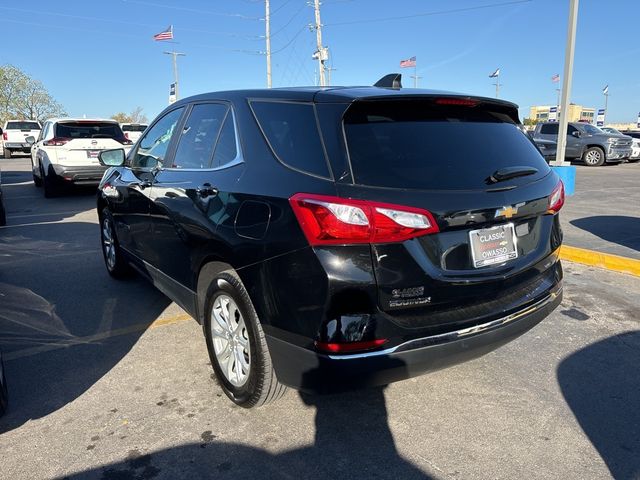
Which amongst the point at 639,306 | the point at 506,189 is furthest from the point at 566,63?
the point at 506,189

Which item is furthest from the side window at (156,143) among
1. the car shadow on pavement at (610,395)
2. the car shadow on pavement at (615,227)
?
the car shadow on pavement at (615,227)

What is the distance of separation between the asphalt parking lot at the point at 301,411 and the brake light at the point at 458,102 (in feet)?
5.53

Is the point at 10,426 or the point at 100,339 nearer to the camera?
the point at 10,426

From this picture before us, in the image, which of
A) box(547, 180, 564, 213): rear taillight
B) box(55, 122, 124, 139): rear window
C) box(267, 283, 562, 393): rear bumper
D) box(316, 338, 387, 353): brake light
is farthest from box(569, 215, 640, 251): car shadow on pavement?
box(55, 122, 124, 139): rear window

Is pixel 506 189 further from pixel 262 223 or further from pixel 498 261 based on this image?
pixel 262 223

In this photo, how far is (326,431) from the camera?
2.67 meters

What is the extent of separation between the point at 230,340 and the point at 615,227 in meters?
6.74

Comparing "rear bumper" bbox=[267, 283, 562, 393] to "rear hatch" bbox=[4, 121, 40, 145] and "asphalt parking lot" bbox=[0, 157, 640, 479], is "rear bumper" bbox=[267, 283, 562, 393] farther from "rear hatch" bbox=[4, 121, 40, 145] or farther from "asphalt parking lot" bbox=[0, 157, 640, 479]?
"rear hatch" bbox=[4, 121, 40, 145]

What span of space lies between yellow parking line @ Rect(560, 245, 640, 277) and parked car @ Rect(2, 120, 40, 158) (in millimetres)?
26904

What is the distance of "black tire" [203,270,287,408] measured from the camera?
2580 mm

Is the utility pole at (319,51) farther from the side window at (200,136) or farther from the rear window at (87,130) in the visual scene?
the side window at (200,136)

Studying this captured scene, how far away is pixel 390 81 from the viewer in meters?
3.15

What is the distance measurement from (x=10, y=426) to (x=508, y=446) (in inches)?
104

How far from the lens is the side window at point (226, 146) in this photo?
292 cm
